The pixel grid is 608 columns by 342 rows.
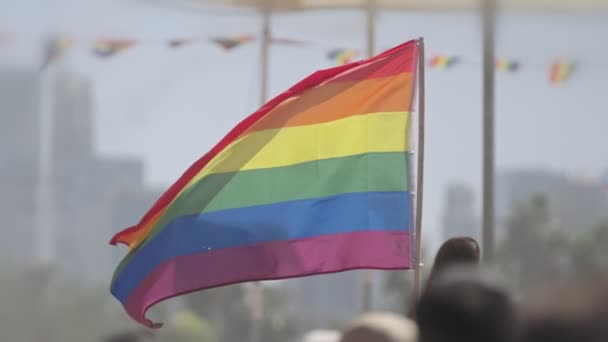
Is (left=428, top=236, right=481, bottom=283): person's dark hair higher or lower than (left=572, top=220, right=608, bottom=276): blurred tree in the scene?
higher

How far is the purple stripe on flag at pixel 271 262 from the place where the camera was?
408 centimetres

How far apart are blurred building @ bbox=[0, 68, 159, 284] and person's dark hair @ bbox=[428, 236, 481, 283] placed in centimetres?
1113

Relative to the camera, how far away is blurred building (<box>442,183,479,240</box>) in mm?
14922

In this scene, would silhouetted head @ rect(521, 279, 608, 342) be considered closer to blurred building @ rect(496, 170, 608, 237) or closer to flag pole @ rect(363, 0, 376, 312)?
flag pole @ rect(363, 0, 376, 312)

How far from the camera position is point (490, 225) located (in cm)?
681

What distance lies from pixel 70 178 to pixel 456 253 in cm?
1172

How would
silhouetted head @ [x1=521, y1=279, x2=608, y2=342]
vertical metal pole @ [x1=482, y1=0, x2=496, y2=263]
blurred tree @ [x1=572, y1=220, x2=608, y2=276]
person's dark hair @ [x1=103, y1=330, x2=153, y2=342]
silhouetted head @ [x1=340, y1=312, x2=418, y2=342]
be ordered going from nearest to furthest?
silhouetted head @ [x1=521, y1=279, x2=608, y2=342] → silhouetted head @ [x1=340, y1=312, x2=418, y2=342] → person's dark hair @ [x1=103, y1=330, x2=153, y2=342] → vertical metal pole @ [x1=482, y1=0, x2=496, y2=263] → blurred tree @ [x1=572, y1=220, x2=608, y2=276]

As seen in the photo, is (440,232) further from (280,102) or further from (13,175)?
(280,102)

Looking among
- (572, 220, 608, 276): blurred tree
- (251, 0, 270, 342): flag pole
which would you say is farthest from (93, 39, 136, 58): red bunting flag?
(572, 220, 608, 276): blurred tree

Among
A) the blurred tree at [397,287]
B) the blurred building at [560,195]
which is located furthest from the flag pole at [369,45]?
the blurred building at [560,195]

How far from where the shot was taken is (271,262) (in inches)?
163

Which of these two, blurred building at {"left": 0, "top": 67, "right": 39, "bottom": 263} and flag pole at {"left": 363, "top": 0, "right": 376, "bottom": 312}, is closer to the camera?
flag pole at {"left": 363, "top": 0, "right": 376, "bottom": 312}

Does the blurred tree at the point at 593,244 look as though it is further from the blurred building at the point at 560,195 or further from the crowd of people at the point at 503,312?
the crowd of people at the point at 503,312

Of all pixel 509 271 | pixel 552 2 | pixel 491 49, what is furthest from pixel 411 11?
pixel 509 271
